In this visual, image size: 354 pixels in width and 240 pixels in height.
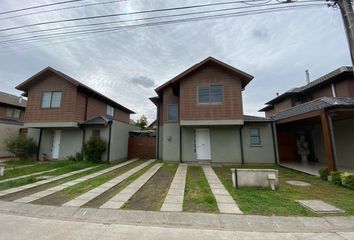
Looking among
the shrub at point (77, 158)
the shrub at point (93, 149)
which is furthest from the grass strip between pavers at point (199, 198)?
the shrub at point (77, 158)

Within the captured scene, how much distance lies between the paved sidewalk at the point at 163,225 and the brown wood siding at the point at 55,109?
991 centimetres

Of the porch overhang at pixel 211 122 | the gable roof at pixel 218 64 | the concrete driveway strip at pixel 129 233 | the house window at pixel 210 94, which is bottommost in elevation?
the concrete driveway strip at pixel 129 233

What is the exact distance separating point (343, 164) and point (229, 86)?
8376 millimetres

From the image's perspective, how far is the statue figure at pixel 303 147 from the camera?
13039 millimetres

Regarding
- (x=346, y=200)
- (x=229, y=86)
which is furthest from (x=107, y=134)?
(x=346, y=200)

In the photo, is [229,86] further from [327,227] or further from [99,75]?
[99,75]

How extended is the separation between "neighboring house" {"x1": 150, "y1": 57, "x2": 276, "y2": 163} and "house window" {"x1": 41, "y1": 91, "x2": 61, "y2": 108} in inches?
336

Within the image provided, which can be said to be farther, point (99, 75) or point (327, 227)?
point (99, 75)

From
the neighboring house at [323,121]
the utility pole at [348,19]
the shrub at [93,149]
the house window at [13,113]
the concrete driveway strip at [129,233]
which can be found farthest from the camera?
the house window at [13,113]

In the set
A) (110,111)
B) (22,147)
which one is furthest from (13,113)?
(110,111)

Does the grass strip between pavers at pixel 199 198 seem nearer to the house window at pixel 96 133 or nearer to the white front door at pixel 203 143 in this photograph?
the white front door at pixel 203 143

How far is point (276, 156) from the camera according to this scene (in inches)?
492

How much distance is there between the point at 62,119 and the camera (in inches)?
528

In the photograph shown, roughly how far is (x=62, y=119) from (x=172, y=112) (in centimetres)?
823
